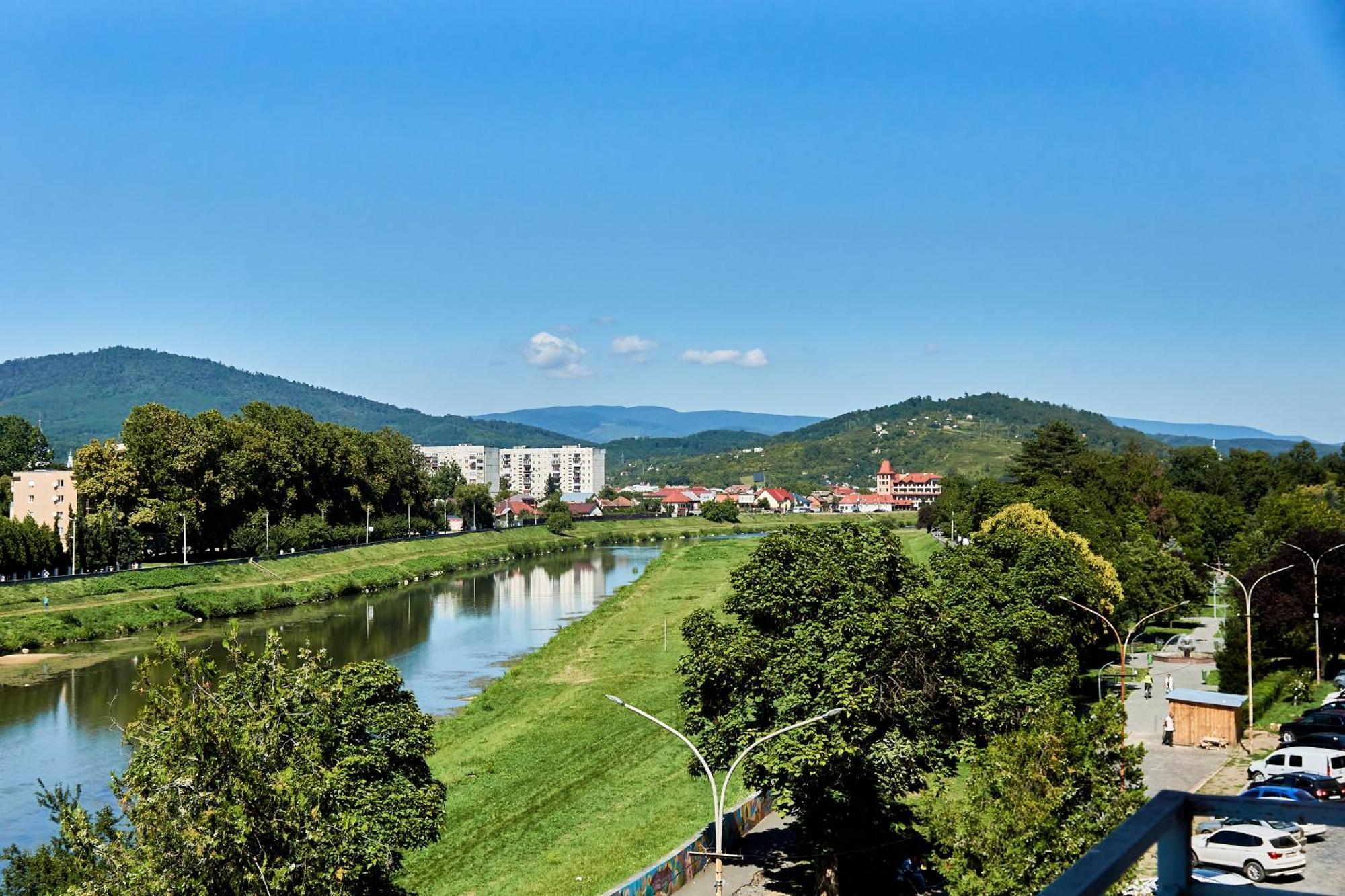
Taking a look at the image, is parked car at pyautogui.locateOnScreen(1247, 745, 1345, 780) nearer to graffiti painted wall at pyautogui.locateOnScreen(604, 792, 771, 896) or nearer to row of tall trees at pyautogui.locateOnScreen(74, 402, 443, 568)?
graffiti painted wall at pyautogui.locateOnScreen(604, 792, 771, 896)

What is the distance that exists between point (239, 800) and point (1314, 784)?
21.0m

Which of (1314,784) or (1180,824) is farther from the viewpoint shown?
(1314,784)

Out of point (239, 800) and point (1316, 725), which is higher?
point (239, 800)

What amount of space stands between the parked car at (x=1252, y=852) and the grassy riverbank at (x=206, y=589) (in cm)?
5365

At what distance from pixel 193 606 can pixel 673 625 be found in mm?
27762

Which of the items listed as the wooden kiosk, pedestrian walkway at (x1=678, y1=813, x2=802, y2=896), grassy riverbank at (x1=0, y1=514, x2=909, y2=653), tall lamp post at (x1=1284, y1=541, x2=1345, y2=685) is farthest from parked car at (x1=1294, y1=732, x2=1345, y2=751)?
→ grassy riverbank at (x1=0, y1=514, x2=909, y2=653)

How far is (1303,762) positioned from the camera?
25.8 metres

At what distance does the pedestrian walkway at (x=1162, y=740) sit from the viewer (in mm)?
27297

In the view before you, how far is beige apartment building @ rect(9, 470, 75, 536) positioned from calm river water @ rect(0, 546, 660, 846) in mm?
18165

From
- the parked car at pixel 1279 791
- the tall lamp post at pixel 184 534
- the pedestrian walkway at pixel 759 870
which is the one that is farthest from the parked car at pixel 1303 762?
the tall lamp post at pixel 184 534

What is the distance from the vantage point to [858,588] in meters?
21.8

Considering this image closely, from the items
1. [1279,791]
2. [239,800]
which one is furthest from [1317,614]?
[239,800]

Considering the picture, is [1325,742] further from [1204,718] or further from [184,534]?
[184,534]

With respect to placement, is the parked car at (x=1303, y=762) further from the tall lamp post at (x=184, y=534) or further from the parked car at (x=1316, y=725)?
the tall lamp post at (x=184, y=534)
